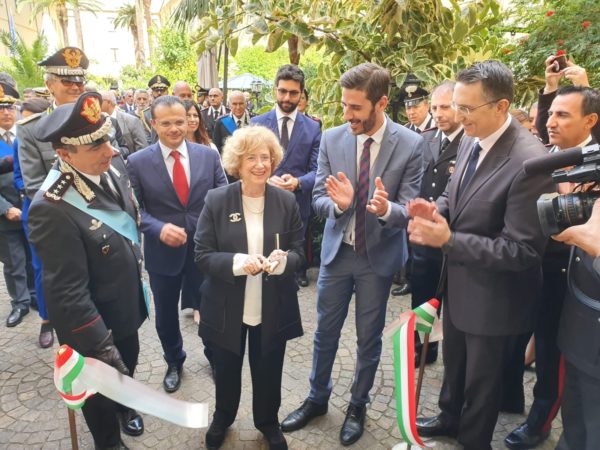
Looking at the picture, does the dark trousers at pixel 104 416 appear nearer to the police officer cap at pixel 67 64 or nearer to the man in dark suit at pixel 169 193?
the man in dark suit at pixel 169 193

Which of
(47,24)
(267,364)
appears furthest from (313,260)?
(47,24)

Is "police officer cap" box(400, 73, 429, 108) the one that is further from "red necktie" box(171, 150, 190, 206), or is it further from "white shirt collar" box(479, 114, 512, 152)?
"red necktie" box(171, 150, 190, 206)

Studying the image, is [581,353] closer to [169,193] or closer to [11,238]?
[169,193]

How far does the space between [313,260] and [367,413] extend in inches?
119

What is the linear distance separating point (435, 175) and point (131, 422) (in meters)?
3.11

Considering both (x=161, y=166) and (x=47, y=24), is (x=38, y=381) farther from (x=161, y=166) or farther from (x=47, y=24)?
(x=47, y=24)

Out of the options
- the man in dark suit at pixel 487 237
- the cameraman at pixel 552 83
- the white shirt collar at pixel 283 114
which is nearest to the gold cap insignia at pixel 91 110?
the man in dark suit at pixel 487 237

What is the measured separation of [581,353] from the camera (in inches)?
84.0

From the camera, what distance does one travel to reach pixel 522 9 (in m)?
6.21

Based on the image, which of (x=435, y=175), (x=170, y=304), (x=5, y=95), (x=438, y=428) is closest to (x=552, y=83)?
(x=435, y=175)

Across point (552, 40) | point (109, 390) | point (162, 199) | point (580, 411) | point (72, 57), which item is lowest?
point (580, 411)

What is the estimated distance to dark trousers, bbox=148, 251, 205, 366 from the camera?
3336mm

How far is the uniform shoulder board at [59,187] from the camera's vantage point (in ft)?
6.89

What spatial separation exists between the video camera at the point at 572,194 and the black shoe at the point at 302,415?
2.11 metres
